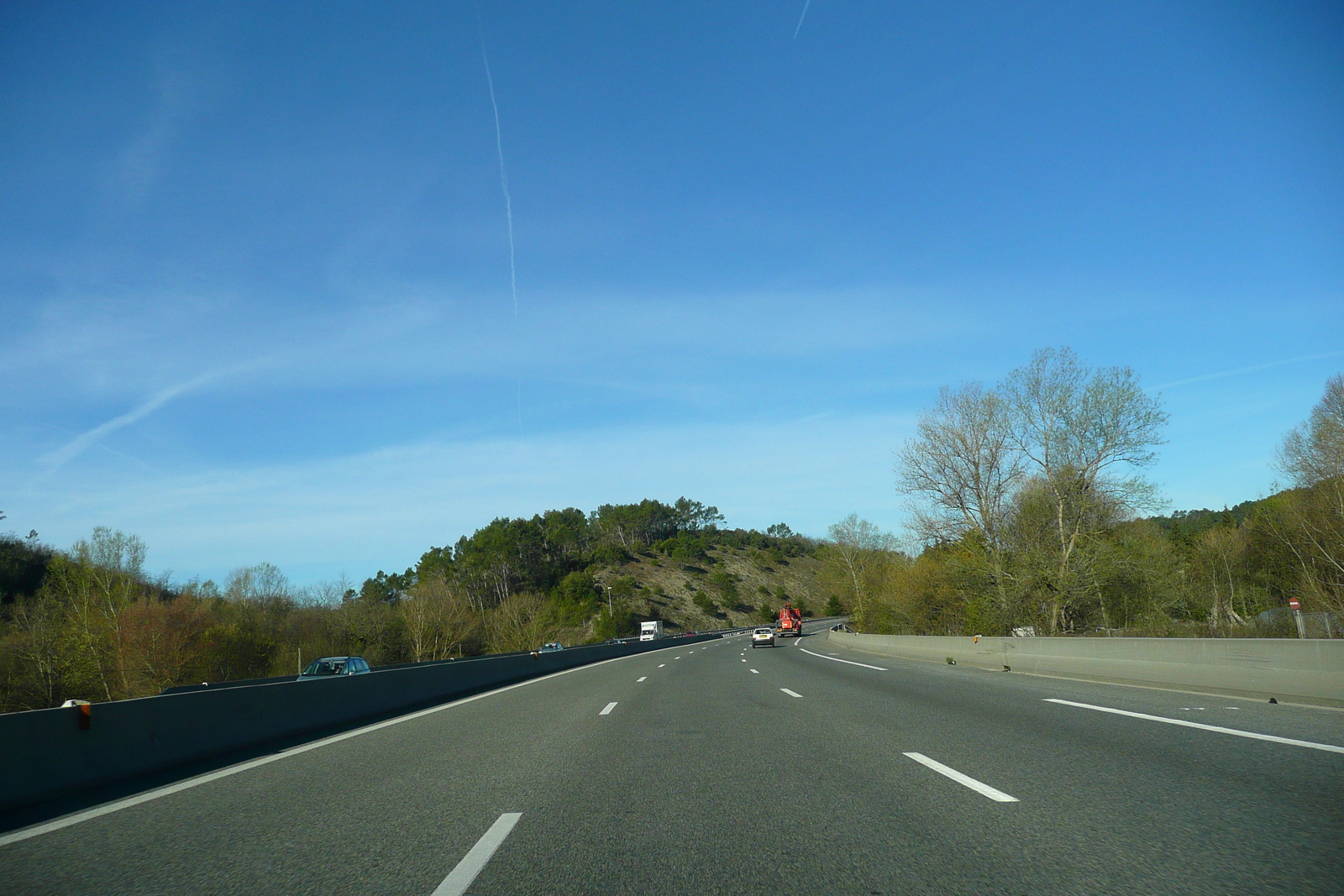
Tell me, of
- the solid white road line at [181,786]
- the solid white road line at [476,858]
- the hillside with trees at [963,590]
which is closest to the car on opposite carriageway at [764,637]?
the hillside with trees at [963,590]

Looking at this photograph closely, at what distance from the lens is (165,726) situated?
9234mm

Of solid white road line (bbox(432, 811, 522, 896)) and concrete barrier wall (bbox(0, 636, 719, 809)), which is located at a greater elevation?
concrete barrier wall (bbox(0, 636, 719, 809))

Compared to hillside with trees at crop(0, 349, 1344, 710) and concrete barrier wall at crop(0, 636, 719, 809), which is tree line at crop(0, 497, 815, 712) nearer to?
hillside with trees at crop(0, 349, 1344, 710)

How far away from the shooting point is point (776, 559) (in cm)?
18338

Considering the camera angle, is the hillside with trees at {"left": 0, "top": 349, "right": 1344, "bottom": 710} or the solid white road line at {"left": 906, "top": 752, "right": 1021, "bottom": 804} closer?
the solid white road line at {"left": 906, "top": 752, "right": 1021, "bottom": 804}

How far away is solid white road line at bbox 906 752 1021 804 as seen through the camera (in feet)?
20.8

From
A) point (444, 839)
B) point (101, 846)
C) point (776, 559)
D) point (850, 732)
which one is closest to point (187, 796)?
point (101, 846)

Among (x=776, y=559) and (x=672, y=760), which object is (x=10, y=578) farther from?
(x=776, y=559)

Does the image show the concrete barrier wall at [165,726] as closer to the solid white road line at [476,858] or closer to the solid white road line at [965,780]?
the solid white road line at [476,858]

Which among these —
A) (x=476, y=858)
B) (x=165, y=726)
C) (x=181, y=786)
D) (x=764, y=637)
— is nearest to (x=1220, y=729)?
(x=476, y=858)

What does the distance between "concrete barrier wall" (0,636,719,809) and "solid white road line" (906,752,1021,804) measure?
7.66 m

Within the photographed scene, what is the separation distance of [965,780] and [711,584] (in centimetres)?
14576

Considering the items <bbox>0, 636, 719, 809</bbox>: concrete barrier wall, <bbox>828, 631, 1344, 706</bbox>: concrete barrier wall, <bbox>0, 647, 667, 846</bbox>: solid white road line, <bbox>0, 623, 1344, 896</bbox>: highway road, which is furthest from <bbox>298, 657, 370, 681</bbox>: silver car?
<bbox>828, 631, 1344, 706</bbox>: concrete barrier wall

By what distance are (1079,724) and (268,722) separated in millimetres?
10522
